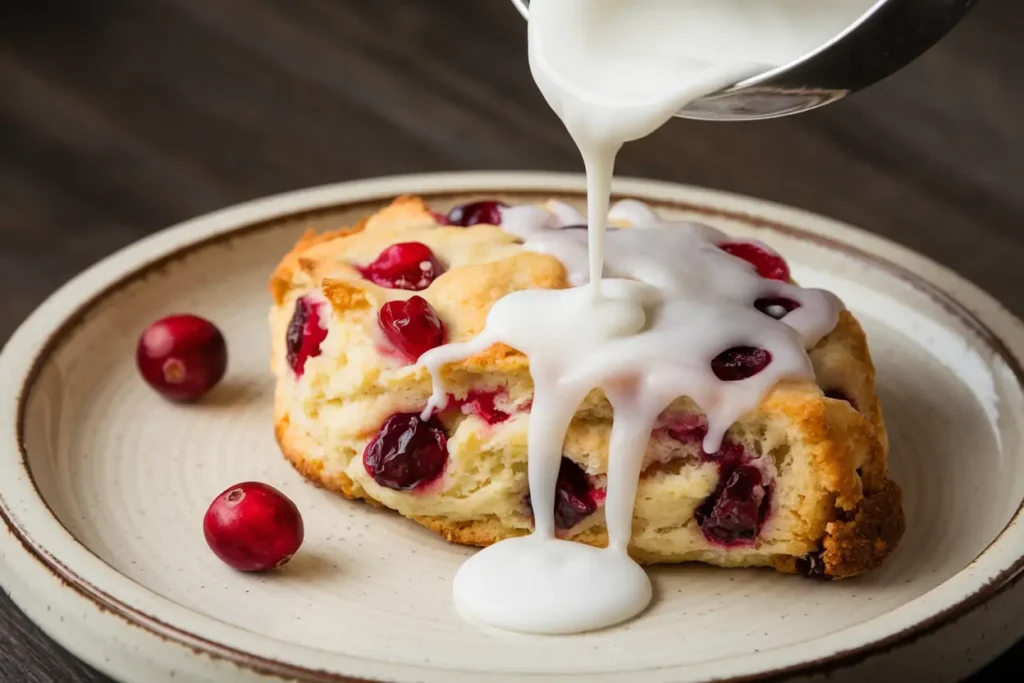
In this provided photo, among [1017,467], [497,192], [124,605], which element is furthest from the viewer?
[497,192]

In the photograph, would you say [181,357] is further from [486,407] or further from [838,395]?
[838,395]

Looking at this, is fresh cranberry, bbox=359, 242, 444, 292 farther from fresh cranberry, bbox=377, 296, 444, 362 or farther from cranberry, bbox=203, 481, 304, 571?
cranberry, bbox=203, 481, 304, 571

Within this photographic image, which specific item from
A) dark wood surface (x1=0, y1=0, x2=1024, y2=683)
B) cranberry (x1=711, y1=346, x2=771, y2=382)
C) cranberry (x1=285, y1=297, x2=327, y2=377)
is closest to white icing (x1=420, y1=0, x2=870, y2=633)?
cranberry (x1=711, y1=346, x2=771, y2=382)

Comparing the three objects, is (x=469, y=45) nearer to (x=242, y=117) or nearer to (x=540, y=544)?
(x=242, y=117)

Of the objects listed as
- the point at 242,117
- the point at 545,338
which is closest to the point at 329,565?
the point at 545,338

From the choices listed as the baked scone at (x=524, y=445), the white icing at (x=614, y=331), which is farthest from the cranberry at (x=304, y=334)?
the white icing at (x=614, y=331)

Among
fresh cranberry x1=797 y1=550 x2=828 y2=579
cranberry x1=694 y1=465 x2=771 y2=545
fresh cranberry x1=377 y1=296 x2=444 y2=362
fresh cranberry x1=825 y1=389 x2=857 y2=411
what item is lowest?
fresh cranberry x1=797 y1=550 x2=828 y2=579

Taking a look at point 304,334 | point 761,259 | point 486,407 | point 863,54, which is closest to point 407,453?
point 486,407
